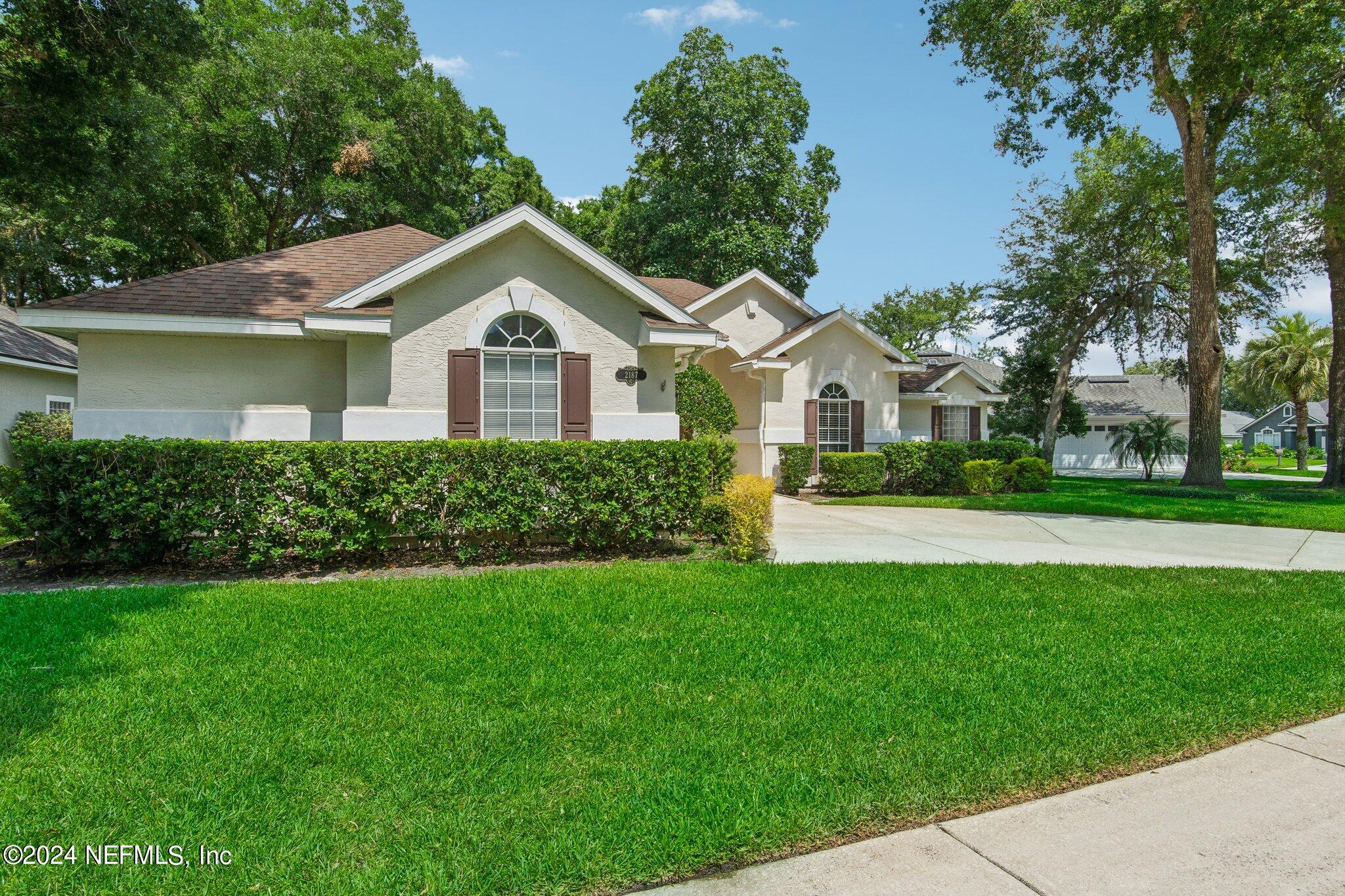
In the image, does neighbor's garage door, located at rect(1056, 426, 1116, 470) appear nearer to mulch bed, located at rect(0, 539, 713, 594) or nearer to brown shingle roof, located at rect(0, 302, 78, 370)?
mulch bed, located at rect(0, 539, 713, 594)

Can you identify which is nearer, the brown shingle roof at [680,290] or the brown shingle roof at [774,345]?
the brown shingle roof at [774,345]

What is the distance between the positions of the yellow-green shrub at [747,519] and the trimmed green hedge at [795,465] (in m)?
A: 9.80

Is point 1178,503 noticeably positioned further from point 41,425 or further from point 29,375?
point 29,375

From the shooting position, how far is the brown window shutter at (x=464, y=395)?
10.5 metres

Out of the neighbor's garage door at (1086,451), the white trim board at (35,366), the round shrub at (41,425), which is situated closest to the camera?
the white trim board at (35,366)

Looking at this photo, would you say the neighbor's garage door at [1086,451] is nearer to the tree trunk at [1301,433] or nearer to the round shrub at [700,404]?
the tree trunk at [1301,433]

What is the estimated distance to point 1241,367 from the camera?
54.7 m

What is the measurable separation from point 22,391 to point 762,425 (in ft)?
61.2

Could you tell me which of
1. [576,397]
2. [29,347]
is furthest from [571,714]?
[29,347]

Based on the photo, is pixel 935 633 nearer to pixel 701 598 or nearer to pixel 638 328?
pixel 701 598

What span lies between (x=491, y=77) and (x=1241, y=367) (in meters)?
62.2

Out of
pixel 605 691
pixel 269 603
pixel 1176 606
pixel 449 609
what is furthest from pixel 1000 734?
pixel 269 603

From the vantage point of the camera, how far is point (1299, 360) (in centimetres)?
4041

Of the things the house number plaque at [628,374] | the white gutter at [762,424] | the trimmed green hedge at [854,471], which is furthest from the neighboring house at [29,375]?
the trimmed green hedge at [854,471]
